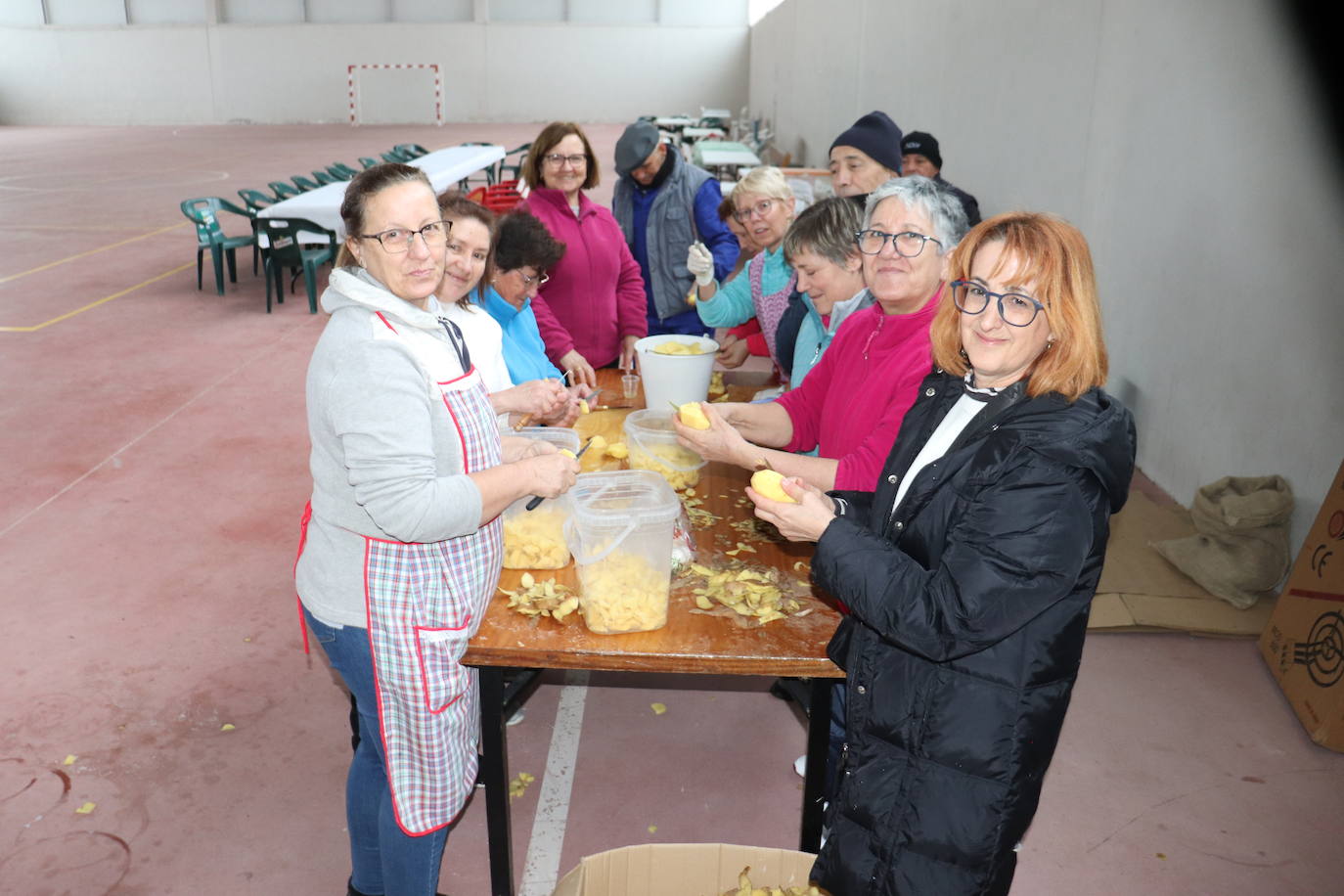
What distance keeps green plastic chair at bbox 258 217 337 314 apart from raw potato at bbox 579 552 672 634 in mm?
8149

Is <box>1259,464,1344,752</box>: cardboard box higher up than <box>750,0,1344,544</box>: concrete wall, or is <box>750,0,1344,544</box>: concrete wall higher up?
<box>750,0,1344,544</box>: concrete wall

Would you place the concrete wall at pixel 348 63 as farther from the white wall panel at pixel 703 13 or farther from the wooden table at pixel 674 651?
the wooden table at pixel 674 651

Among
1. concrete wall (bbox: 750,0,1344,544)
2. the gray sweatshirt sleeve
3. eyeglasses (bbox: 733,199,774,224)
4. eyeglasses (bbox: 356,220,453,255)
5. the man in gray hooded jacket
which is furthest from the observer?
the man in gray hooded jacket

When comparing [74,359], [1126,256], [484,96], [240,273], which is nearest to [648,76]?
[484,96]

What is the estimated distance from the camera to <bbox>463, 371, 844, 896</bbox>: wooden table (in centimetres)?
197

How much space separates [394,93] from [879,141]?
2791 cm

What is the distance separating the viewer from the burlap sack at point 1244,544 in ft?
13.1

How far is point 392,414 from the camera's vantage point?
180 cm

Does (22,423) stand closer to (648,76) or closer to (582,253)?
(582,253)

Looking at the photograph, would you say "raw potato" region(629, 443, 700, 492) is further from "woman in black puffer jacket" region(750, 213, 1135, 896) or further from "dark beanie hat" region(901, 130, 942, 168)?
"dark beanie hat" region(901, 130, 942, 168)

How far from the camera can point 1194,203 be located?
4.66 metres

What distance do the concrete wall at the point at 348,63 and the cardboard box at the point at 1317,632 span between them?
2627 cm

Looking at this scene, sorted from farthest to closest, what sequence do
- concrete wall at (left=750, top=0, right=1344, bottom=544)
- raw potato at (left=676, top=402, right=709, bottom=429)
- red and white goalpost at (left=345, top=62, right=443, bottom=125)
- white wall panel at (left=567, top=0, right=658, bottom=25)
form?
red and white goalpost at (left=345, top=62, right=443, bottom=125) < white wall panel at (left=567, top=0, right=658, bottom=25) < concrete wall at (left=750, top=0, right=1344, bottom=544) < raw potato at (left=676, top=402, right=709, bottom=429)

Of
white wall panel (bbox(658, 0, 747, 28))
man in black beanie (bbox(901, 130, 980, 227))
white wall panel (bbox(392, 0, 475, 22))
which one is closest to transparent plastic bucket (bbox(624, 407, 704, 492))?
man in black beanie (bbox(901, 130, 980, 227))
